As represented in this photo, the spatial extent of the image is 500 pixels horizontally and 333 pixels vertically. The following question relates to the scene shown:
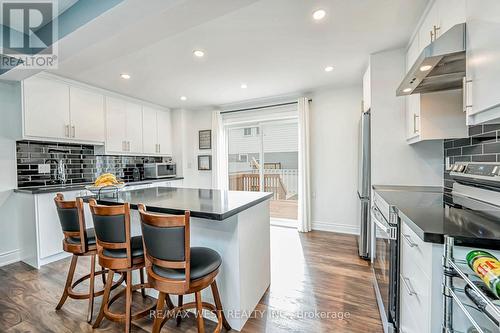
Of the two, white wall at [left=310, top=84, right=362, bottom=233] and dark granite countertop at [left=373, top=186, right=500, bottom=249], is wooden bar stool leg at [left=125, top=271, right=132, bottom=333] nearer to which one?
dark granite countertop at [left=373, top=186, right=500, bottom=249]

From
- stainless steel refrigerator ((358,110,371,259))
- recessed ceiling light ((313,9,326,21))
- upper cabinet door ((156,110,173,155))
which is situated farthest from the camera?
upper cabinet door ((156,110,173,155))

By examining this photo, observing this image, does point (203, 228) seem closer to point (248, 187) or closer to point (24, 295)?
point (24, 295)

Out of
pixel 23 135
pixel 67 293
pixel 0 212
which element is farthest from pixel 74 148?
pixel 67 293

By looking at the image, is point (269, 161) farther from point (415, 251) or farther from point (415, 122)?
point (415, 251)

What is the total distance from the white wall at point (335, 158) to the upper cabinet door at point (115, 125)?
3.43 meters

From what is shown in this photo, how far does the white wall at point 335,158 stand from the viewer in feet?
12.2

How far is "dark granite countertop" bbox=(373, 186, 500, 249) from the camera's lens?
85 cm

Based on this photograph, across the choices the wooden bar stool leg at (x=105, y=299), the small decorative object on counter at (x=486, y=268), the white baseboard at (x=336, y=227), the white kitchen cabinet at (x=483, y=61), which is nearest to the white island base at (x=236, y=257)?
the wooden bar stool leg at (x=105, y=299)

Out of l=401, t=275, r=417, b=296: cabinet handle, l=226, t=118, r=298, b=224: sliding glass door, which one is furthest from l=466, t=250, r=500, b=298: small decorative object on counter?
l=226, t=118, r=298, b=224: sliding glass door

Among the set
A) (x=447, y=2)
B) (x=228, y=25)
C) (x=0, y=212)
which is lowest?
(x=0, y=212)

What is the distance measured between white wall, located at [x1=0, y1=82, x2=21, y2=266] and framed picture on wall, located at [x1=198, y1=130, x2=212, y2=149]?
117 inches

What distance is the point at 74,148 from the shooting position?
3598mm

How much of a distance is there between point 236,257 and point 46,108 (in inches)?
130

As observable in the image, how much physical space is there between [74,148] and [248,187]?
3.20m
